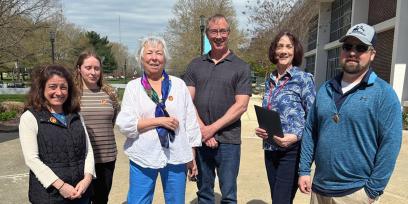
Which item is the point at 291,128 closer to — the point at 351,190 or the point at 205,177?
the point at 351,190

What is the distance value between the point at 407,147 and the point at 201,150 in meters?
6.82

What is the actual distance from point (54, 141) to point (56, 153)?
0.09 m

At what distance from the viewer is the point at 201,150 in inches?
136

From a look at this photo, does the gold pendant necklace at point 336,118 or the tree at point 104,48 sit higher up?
the tree at point 104,48

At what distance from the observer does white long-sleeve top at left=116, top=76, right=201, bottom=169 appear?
9.10 feet

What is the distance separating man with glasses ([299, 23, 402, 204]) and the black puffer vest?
181cm

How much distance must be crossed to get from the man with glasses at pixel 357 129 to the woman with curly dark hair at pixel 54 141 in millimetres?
1804

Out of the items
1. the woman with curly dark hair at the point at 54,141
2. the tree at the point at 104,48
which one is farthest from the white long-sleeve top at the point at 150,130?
the tree at the point at 104,48

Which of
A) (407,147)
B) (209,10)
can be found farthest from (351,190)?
(209,10)

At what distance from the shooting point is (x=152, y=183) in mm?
2922

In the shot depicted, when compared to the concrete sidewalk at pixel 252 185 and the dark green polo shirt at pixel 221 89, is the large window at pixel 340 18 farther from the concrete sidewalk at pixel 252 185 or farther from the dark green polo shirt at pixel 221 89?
the dark green polo shirt at pixel 221 89

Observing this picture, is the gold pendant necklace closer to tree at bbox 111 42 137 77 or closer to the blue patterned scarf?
the blue patterned scarf

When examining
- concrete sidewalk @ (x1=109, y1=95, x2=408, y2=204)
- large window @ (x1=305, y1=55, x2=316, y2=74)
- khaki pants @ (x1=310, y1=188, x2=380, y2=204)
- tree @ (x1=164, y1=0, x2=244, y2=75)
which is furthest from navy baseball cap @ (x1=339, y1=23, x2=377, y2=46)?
large window @ (x1=305, y1=55, x2=316, y2=74)

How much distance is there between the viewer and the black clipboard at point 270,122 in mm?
2803
